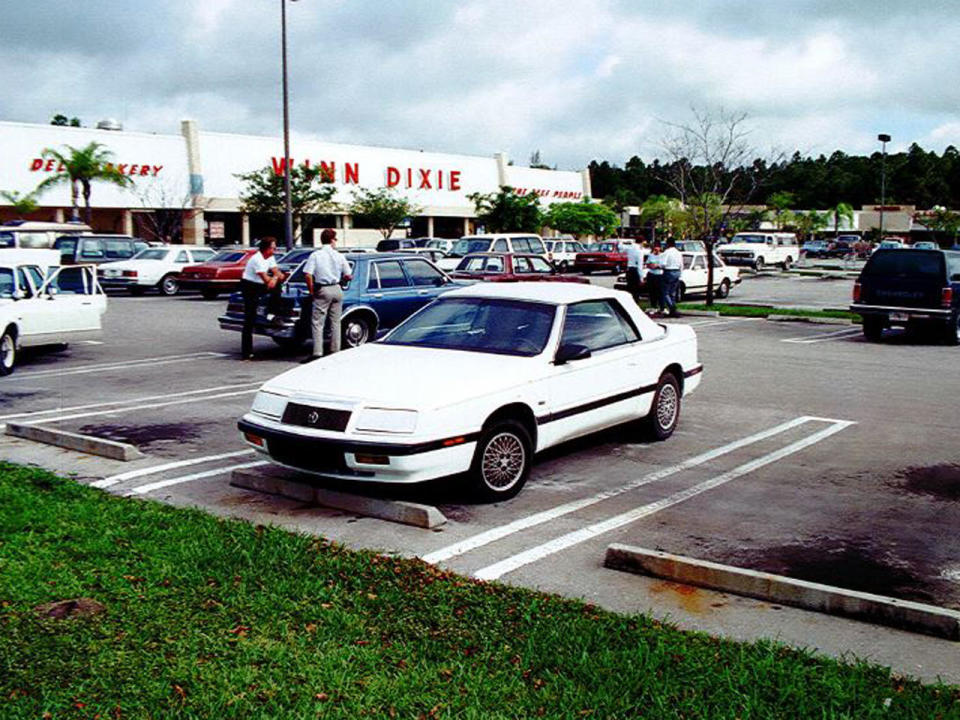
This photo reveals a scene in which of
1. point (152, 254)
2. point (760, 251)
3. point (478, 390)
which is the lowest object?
point (478, 390)

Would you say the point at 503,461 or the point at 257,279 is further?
the point at 257,279

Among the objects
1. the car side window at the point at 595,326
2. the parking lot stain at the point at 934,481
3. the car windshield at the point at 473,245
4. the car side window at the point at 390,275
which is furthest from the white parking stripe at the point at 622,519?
the car windshield at the point at 473,245

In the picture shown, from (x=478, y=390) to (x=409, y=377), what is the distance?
0.53 meters

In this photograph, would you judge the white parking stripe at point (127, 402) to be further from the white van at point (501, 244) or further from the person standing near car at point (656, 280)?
the white van at point (501, 244)

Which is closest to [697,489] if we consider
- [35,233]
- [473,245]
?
[473,245]

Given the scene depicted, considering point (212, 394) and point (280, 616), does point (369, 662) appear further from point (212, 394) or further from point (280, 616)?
point (212, 394)

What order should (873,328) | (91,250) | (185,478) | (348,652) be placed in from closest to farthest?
1. (348,652)
2. (185,478)
3. (873,328)
4. (91,250)

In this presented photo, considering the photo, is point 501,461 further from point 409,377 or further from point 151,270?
point 151,270

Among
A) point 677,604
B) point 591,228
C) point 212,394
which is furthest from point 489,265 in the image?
point 591,228

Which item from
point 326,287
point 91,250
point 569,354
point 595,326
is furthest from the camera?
point 91,250

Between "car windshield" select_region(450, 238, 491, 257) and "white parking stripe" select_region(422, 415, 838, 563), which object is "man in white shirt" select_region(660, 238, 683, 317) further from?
"white parking stripe" select_region(422, 415, 838, 563)

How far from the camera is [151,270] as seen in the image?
31391 millimetres

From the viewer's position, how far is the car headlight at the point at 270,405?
7.38m

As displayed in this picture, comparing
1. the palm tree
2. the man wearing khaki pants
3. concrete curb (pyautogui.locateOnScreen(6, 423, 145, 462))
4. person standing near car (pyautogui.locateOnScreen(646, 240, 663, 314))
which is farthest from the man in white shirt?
the palm tree
